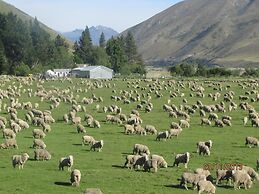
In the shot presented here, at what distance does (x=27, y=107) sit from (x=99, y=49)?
126 metres

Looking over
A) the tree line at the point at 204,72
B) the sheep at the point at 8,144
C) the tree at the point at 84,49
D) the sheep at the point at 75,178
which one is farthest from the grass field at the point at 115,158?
the tree at the point at 84,49

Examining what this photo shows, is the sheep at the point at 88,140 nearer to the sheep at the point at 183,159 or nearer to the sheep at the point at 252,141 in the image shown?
the sheep at the point at 183,159

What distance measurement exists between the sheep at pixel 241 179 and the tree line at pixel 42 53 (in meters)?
125

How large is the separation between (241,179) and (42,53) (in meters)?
145

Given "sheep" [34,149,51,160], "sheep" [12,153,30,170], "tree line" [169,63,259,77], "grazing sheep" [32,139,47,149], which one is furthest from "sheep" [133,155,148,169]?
"tree line" [169,63,259,77]

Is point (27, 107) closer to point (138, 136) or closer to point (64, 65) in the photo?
point (138, 136)

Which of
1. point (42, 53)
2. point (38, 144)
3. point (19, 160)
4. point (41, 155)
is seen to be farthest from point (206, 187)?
point (42, 53)

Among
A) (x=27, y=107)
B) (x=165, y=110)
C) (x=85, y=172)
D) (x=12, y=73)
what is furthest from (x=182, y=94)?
(x=12, y=73)

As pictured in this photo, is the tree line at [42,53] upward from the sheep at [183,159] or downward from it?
upward

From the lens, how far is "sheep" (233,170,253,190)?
81.0 ft

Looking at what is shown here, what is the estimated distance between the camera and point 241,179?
24.7 meters

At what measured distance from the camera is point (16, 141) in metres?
36.3

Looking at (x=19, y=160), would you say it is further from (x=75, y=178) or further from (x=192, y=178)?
(x=192, y=178)

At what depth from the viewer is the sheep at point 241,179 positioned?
24688mm
